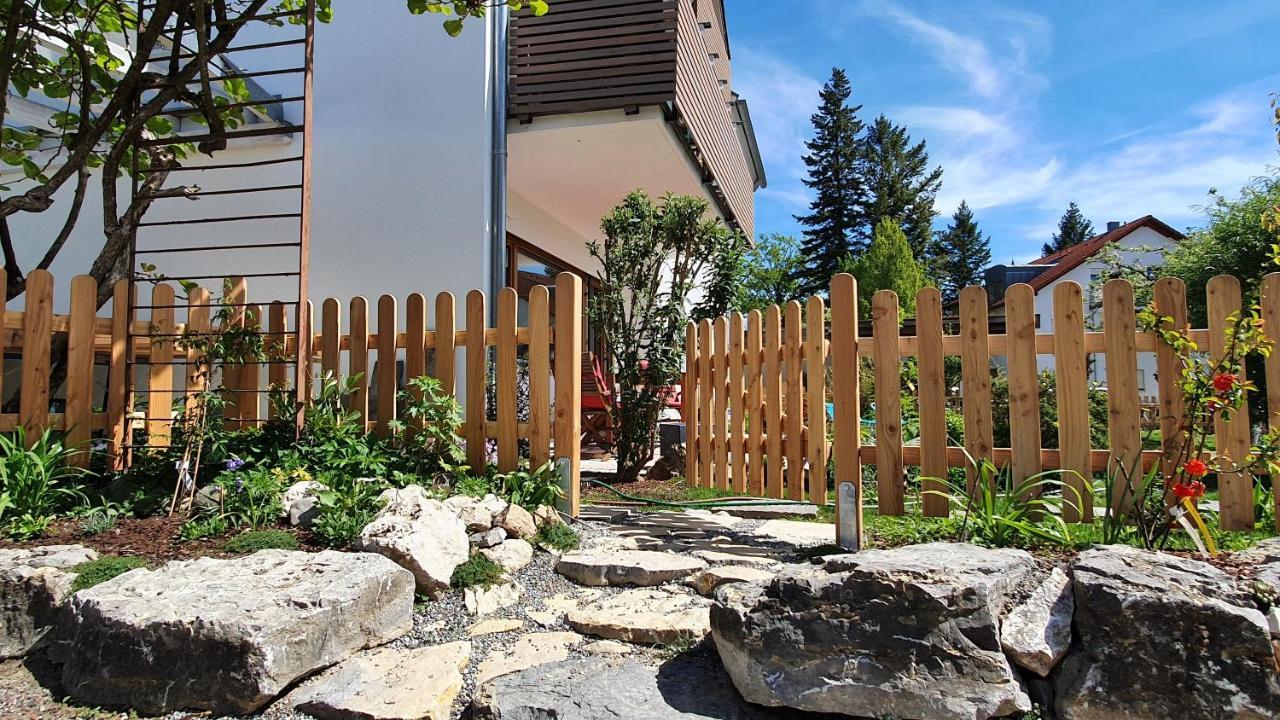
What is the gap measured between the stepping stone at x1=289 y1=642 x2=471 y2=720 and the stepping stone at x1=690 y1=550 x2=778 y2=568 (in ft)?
4.50

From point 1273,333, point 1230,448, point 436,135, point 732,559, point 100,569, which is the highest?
point 436,135

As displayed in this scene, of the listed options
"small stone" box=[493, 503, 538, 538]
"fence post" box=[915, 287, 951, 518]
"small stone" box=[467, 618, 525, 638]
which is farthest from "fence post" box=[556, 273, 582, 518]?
"fence post" box=[915, 287, 951, 518]

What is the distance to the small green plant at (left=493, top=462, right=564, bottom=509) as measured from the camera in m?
4.09

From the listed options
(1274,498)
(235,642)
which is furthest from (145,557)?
(1274,498)

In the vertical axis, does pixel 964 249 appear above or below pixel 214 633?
above

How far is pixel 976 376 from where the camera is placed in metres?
3.71

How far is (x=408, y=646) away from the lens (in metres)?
2.71

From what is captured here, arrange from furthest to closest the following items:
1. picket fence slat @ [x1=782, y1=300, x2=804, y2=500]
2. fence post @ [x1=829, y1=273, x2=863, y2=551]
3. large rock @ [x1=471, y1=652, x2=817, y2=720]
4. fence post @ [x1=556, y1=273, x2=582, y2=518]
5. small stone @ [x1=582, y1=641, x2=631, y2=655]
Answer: picket fence slat @ [x1=782, y1=300, x2=804, y2=500], fence post @ [x1=556, y1=273, x2=582, y2=518], fence post @ [x1=829, y1=273, x2=863, y2=551], small stone @ [x1=582, y1=641, x2=631, y2=655], large rock @ [x1=471, y1=652, x2=817, y2=720]

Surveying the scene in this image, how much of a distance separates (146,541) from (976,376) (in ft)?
Result: 13.7

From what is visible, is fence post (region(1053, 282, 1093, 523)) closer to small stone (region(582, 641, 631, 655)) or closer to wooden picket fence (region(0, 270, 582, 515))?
small stone (region(582, 641, 631, 655))

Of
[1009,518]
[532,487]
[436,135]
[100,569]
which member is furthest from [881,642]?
[436,135]

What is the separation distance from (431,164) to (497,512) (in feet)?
16.8

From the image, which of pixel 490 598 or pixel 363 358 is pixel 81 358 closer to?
pixel 363 358

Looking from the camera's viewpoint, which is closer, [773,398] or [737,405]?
[773,398]
